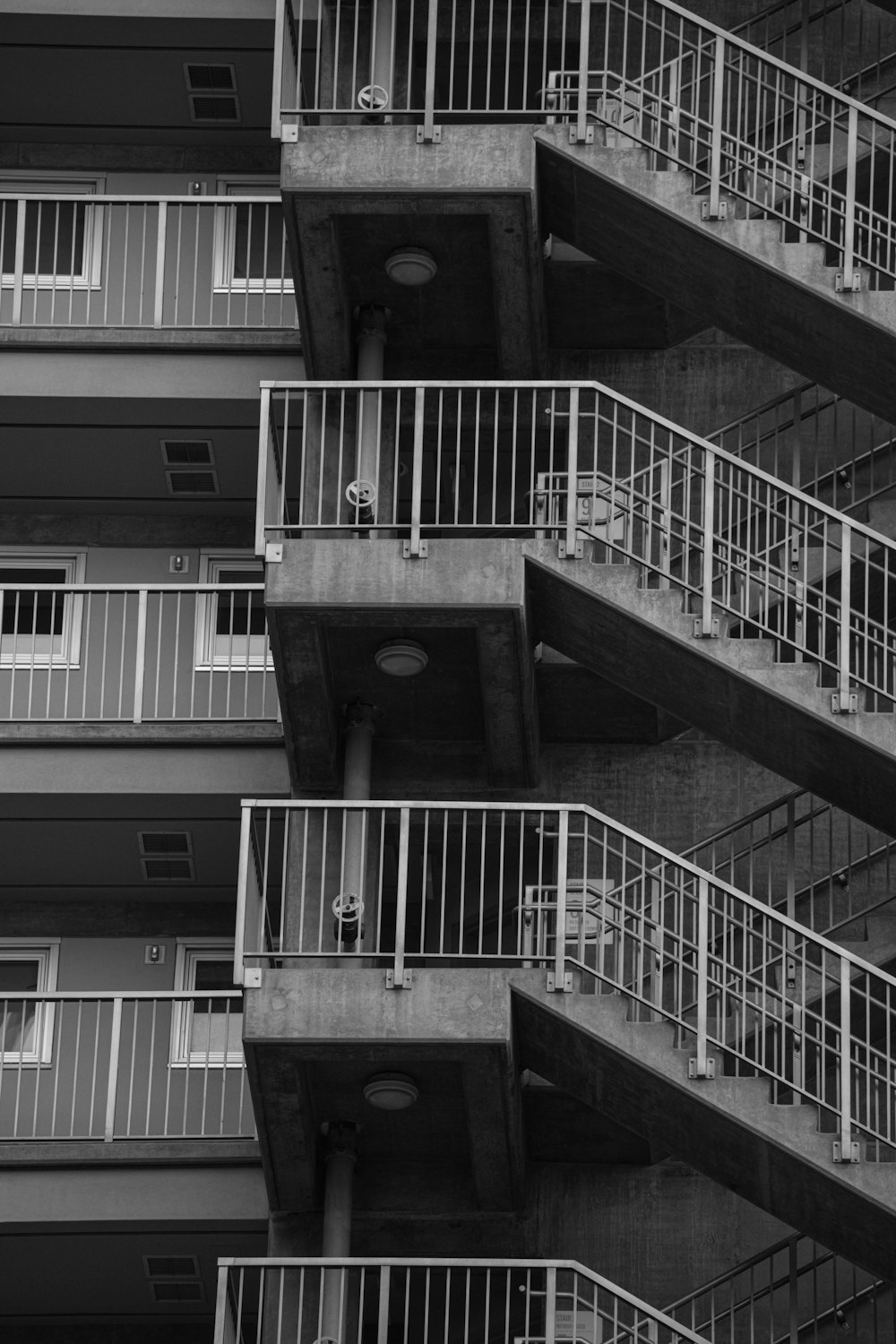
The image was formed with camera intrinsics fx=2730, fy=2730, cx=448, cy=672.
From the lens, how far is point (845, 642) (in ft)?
59.2

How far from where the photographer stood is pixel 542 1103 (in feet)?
64.1

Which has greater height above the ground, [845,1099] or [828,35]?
[828,35]

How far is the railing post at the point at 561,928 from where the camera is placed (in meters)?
17.7

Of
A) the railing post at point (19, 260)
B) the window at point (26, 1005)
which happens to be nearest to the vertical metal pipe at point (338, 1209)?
the window at point (26, 1005)

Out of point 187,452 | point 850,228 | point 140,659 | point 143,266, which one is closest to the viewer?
point 850,228

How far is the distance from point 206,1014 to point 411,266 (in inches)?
247

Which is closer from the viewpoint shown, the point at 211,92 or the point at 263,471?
the point at 263,471

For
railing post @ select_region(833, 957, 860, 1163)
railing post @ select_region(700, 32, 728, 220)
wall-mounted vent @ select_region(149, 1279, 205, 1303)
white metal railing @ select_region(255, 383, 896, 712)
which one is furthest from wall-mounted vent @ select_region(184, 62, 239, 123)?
railing post @ select_region(833, 957, 860, 1163)

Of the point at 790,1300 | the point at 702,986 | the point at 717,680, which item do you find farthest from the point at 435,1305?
the point at 717,680

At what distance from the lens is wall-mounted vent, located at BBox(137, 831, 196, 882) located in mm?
21969

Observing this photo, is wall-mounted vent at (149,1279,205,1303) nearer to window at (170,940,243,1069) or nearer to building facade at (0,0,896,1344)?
building facade at (0,0,896,1344)

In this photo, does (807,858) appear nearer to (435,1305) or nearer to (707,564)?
(707,564)

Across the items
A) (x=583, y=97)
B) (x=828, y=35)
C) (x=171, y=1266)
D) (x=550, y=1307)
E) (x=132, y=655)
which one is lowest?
(x=550, y=1307)

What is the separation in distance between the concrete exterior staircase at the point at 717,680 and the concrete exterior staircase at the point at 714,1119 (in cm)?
218
